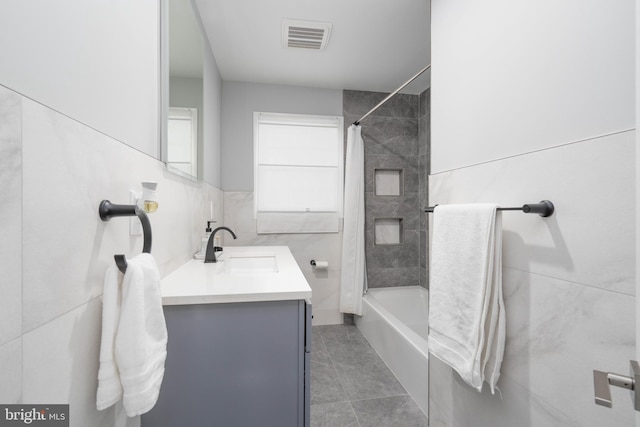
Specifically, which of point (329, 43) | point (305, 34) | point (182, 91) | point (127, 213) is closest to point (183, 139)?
point (182, 91)

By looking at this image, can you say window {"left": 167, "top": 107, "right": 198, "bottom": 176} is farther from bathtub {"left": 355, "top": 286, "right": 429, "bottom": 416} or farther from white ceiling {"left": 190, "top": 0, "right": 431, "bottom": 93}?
bathtub {"left": 355, "top": 286, "right": 429, "bottom": 416}

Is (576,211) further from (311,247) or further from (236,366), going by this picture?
(311,247)

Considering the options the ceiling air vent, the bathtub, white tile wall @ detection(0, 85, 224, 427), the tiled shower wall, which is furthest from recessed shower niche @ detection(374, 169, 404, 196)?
white tile wall @ detection(0, 85, 224, 427)

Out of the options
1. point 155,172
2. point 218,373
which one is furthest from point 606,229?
point 155,172

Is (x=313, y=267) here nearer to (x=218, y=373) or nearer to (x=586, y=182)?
(x=218, y=373)

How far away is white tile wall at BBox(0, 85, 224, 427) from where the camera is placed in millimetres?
430

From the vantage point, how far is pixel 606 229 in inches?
27.3

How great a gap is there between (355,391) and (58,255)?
1.79 metres

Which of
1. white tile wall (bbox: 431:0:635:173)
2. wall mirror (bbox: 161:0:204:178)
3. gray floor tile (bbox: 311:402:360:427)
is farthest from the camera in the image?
gray floor tile (bbox: 311:402:360:427)

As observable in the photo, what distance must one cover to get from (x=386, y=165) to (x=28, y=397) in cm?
279

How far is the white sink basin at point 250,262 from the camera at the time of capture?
1643mm

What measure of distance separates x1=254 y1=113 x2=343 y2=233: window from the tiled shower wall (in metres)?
0.31

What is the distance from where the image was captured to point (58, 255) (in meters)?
0.53

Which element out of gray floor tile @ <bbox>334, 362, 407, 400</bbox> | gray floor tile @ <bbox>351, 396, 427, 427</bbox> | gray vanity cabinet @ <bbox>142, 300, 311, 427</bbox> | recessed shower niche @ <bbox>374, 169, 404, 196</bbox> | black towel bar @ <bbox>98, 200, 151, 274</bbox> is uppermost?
→ recessed shower niche @ <bbox>374, 169, 404, 196</bbox>
